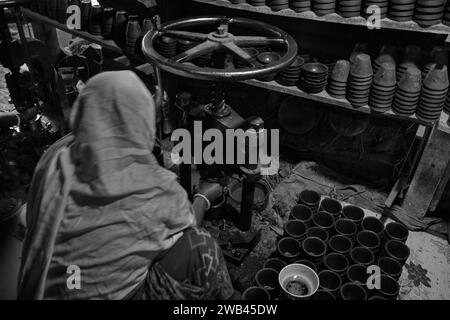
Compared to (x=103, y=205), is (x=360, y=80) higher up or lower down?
lower down

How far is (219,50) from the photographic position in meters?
2.37

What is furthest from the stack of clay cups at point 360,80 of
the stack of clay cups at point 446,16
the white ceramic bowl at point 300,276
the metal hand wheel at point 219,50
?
the white ceramic bowl at point 300,276

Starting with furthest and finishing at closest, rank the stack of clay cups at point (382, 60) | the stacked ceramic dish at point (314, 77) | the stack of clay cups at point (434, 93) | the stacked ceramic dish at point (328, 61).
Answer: the stacked ceramic dish at point (328, 61) < the stacked ceramic dish at point (314, 77) < the stack of clay cups at point (382, 60) < the stack of clay cups at point (434, 93)

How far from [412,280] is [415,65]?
1.54 metres

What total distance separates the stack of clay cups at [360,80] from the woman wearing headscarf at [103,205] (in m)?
1.89

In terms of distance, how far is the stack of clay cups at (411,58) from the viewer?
2969mm

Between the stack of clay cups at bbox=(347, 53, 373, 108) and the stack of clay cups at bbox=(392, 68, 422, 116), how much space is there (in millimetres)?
219

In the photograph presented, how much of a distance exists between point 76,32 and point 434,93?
330cm

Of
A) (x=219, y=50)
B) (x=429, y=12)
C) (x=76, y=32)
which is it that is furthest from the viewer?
(x=76, y=32)

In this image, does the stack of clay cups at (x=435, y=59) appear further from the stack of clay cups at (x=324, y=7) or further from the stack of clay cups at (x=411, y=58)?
the stack of clay cups at (x=324, y=7)

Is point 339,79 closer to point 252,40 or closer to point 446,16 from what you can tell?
point 446,16

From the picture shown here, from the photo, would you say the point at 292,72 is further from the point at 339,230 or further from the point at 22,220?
the point at 22,220

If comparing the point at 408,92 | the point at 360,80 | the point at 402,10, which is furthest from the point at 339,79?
the point at 402,10

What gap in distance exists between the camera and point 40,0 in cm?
418
